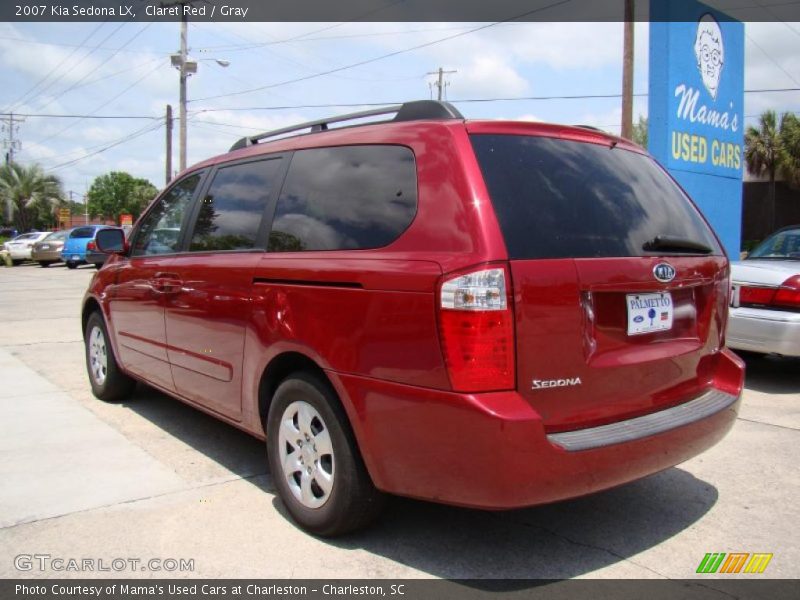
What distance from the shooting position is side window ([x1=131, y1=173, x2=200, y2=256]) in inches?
177

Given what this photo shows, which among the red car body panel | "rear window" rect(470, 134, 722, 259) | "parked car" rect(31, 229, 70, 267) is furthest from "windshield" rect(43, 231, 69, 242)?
"rear window" rect(470, 134, 722, 259)

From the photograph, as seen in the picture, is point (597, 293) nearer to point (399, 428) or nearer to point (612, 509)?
point (399, 428)

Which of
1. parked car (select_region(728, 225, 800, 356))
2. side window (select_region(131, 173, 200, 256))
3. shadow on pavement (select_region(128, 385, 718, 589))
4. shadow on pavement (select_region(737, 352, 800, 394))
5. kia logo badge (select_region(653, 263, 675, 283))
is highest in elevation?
side window (select_region(131, 173, 200, 256))

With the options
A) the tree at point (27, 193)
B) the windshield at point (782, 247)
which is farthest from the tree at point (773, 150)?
the tree at point (27, 193)

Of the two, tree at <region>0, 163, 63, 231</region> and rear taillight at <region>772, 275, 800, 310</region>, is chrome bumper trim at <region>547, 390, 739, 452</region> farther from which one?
tree at <region>0, 163, 63, 231</region>

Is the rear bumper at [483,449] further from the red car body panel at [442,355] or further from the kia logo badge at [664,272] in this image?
the kia logo badge at [664,272]

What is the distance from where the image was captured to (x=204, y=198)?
423 cm

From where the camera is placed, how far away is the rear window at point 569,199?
2.62 meters

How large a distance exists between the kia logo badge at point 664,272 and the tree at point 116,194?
99.2 m

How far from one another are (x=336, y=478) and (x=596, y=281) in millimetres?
1353

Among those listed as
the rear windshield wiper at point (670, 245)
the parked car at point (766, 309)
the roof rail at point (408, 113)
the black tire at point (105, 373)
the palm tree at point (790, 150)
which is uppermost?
the palm tree at point (790, 150)

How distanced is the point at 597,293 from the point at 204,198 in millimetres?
2598

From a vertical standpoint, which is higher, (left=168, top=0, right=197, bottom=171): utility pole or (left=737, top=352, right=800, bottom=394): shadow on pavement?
(left=168, top=0, right=197, bottom=171): utility pole

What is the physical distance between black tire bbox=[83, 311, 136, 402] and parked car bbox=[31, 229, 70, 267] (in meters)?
23.7
